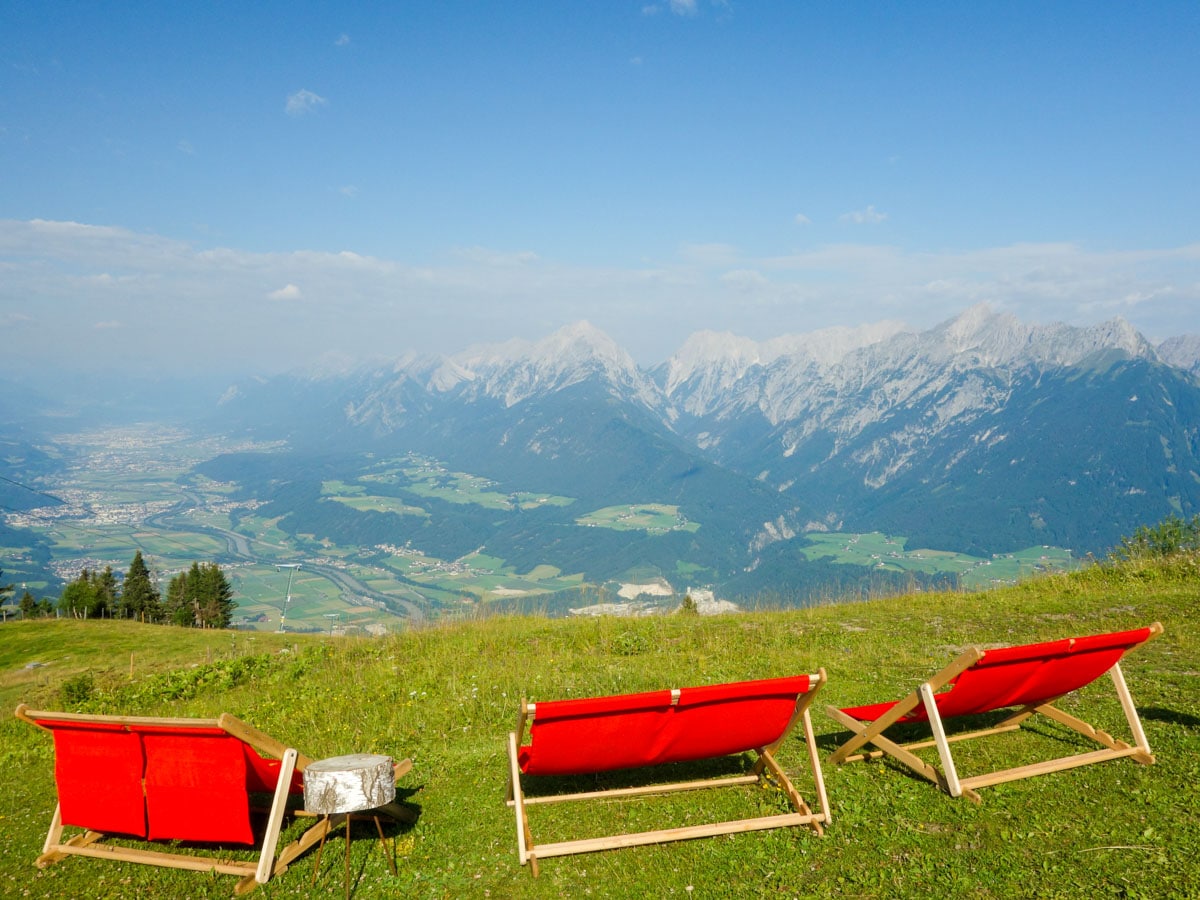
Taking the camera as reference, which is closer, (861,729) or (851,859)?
(851,859)

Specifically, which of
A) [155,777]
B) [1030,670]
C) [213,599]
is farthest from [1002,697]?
[213,599]

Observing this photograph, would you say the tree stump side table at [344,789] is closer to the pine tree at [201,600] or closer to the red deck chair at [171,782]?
the red deck chair at [171,782]

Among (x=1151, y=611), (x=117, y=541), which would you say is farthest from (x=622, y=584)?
(x=1151, y=611)

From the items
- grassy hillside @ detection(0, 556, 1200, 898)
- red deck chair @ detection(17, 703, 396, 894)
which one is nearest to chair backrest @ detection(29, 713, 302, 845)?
red deck chair @ detection(17, 703, 396, 894)

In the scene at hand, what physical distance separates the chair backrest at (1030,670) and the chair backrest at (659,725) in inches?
60.5

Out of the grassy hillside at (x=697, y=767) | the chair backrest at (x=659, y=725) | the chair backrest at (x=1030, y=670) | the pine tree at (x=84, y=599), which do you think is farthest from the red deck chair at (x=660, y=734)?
the pine tree at (x=84, y=599)

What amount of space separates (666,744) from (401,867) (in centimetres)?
228

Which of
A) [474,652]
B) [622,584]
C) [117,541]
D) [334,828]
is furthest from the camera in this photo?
[622,584]

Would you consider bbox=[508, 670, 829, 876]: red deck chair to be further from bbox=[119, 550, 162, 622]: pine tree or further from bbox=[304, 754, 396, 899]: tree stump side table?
bbox=[119, 550, 162, 622]: pine tree

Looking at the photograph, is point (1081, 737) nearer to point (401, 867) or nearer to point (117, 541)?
point (401, 867)

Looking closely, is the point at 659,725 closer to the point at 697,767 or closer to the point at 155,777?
the point at 697,767

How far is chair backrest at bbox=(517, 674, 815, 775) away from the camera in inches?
198

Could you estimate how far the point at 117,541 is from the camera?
589 ft

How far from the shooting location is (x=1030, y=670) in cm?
605
